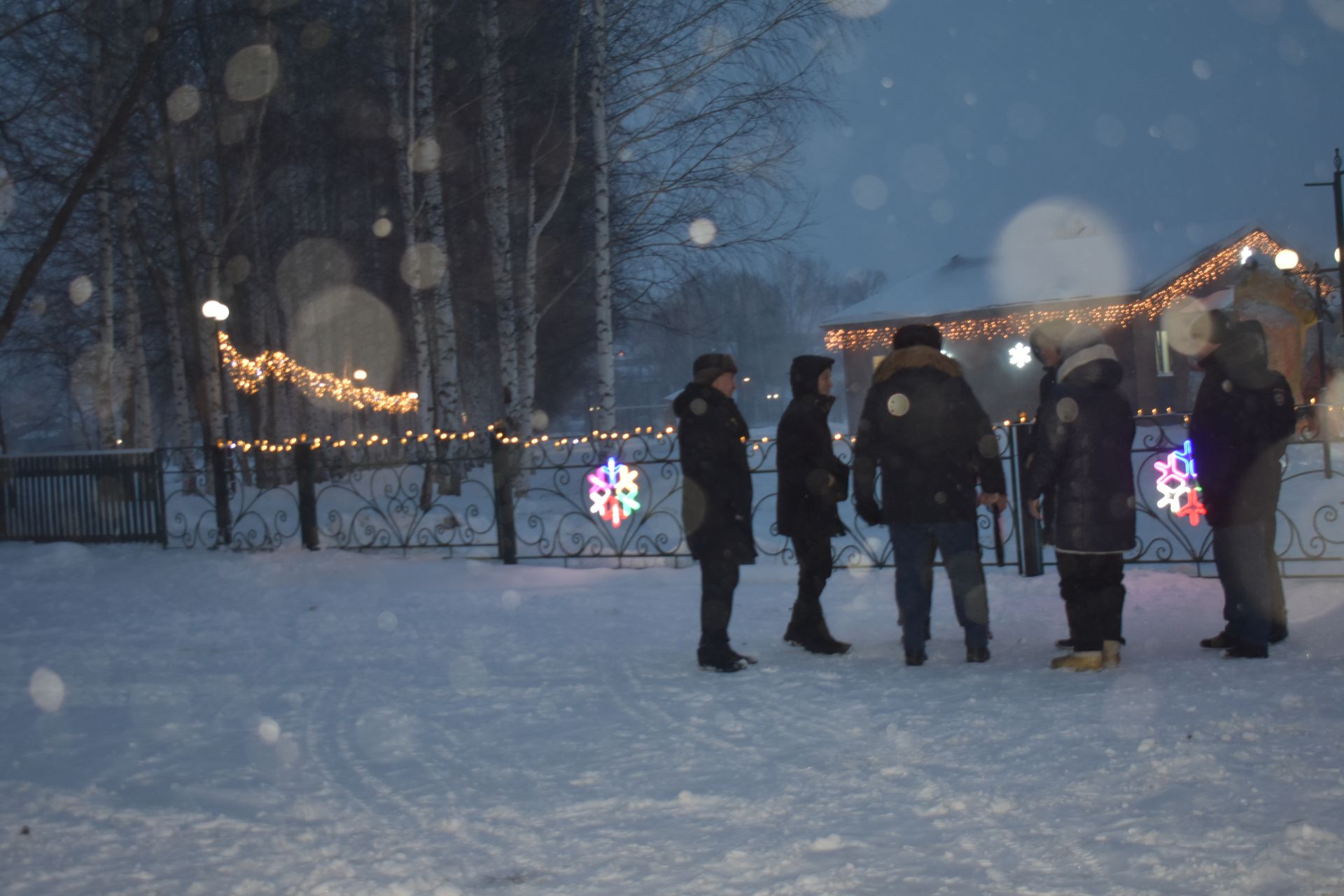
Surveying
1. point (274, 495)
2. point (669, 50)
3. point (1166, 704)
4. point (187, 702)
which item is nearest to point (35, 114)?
point (274, 495)

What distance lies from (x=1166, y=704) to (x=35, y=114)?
13.4 meters

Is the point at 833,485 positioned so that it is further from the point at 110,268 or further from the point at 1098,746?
the point at 110,268

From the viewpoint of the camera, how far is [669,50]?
1473 centimetres

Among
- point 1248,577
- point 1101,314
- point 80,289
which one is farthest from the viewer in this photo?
point 1101,314

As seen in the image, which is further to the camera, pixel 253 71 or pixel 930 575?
pixel 253 71

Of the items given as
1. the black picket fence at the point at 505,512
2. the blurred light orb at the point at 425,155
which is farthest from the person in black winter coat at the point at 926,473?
the blurred light orb at the point at 425,155

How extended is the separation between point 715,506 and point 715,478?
0.15 m

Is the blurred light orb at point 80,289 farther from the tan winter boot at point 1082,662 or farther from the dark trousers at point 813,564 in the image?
the tan winter boot at point 1082,662

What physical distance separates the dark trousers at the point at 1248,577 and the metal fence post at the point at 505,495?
20.8 feet

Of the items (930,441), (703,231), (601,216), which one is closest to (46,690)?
(930,441)

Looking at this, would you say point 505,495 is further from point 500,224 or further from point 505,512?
point 500,224

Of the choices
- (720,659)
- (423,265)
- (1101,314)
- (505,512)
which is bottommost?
(720,659)

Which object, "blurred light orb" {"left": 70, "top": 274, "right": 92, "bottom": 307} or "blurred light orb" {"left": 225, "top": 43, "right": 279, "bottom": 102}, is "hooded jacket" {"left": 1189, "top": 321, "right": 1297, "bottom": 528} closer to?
"blurred light orb" {"left": 225, "top": 43, "right": 279, "bottom": 102}

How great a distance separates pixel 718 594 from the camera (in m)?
5.95
